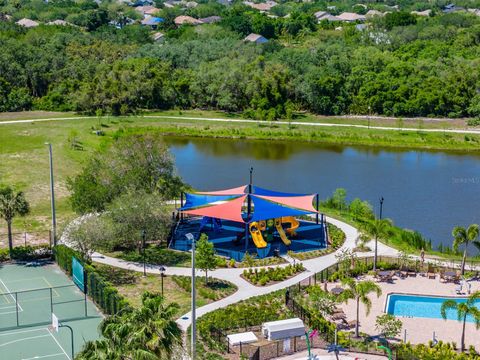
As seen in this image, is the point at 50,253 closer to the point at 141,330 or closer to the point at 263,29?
the point at 141,330

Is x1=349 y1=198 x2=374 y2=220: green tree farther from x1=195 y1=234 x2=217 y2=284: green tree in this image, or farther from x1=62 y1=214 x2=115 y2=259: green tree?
x1=62 y1=214 x2=115 y2=259: green tree

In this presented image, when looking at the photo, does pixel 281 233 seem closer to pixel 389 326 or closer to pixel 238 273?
pixel 238 273

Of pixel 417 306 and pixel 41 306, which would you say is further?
pixel 417 306

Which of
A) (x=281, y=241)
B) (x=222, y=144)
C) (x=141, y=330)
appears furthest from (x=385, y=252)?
(x=222, y=144)

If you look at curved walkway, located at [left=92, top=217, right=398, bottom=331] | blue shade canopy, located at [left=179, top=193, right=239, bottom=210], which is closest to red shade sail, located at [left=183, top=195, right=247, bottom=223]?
blue shade canopy, located at [left=179, top=193, right=239, bottom=210]

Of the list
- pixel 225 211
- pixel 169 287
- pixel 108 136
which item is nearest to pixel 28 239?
pixel 169 287

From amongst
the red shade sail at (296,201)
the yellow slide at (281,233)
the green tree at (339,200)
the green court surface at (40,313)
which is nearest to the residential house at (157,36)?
the green tree at (339,200)
